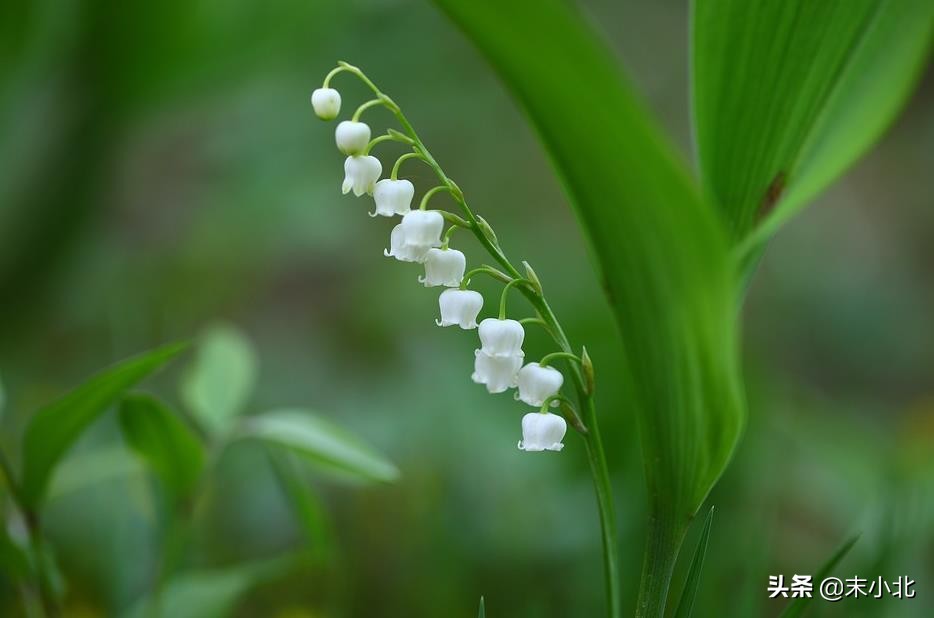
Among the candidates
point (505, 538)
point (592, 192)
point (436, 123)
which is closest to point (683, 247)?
point (592, 192)

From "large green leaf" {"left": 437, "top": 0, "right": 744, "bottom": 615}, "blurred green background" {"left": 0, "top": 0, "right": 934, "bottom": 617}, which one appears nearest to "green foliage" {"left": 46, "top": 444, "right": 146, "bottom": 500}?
"blurred green background" {"left": 0, "top": 0, "right": 934, "bottom": 617}

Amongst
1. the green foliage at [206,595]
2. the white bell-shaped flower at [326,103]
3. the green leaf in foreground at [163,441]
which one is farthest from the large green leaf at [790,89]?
the green foliage at [206,595]

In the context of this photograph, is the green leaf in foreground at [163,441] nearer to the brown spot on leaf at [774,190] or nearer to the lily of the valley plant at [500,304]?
the lily of the valley plant at [500,304]

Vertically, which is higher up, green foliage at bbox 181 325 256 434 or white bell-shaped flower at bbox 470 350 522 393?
green foliage at bbox 181 325 256 434

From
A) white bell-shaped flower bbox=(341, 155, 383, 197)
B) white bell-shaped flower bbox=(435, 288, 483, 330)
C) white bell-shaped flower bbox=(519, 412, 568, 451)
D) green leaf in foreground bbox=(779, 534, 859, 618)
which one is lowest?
green leaf in foreground bbox=(779, 534, 859, 618)

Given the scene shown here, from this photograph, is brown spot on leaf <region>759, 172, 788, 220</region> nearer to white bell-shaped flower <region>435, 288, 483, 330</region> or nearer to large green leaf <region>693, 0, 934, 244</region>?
large green leaf <region>693, 0, 934, 244</region>

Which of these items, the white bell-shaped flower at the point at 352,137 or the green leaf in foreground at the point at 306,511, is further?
the green leaf in foreground at the point at 306,511

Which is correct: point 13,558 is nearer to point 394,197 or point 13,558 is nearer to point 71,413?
point 71,413
